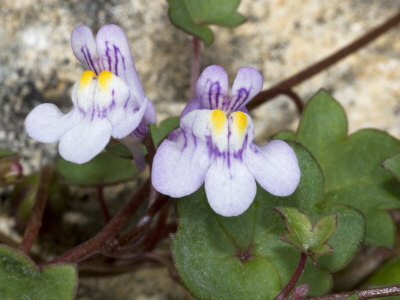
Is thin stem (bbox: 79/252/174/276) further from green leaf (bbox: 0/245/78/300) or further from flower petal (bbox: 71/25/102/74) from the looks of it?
flower petal (bbox: 71/25/102/74)

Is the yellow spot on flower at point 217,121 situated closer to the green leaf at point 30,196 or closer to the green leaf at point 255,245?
the green leaf at point 255,245

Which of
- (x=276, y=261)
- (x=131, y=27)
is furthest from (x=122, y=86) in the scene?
(x=131, y=27)

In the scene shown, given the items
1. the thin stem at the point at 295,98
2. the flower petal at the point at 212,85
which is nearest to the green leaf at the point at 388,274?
the thin stem at the point at 295,98

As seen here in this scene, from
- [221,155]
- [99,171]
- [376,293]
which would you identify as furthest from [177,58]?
[376,293]

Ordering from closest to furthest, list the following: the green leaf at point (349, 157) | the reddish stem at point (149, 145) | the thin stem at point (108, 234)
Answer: the reddish stem at point (149, 145)
the thin stem at point (108, 234)
the green leaf at point (349, 157)

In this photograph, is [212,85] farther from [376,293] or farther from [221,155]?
[376,293]

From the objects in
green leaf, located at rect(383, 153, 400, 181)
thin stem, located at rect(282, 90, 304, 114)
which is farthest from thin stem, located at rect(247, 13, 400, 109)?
green leaf, located at rect(383, 153, 400, 181)
